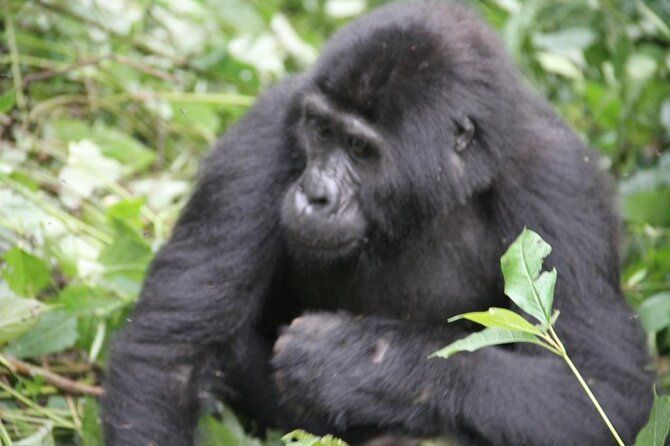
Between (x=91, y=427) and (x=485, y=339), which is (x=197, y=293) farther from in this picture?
(x=485, y=339)

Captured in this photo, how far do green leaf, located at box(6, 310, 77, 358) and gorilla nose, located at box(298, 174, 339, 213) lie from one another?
3.62ft

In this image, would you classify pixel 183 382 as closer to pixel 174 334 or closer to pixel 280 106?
pixel 174 334

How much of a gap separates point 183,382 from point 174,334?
17cm

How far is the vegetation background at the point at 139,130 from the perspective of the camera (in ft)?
15.8

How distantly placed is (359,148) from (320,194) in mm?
267

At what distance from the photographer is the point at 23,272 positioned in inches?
188

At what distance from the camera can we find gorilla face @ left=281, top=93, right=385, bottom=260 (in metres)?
4.26

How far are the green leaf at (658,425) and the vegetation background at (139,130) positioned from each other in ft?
4.71

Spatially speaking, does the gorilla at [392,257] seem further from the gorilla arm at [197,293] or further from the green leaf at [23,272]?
the green leaf at [23,272]

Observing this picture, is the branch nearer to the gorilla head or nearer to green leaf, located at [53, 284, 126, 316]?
green leaf, located at [53, 284, 126, 316]

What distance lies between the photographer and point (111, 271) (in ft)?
16.6

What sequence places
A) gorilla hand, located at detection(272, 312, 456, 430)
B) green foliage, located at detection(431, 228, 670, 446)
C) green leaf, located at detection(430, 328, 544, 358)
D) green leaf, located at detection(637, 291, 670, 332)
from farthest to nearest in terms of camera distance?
green leaf, located at detection(637, 291, 670, 332)
gorilla hand, located at detection(272, 312, 456, 430)
green foliage, located at detection(431, 228, 670, 446)
green leaf, located at detection(430, 328, 544, 358)

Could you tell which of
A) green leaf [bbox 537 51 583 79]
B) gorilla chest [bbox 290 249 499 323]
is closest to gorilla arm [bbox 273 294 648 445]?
gorilla chest [bbox 290 249 499 323]

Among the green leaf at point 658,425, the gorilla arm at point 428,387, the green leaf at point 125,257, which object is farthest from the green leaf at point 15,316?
the green leaf at point 658,425
